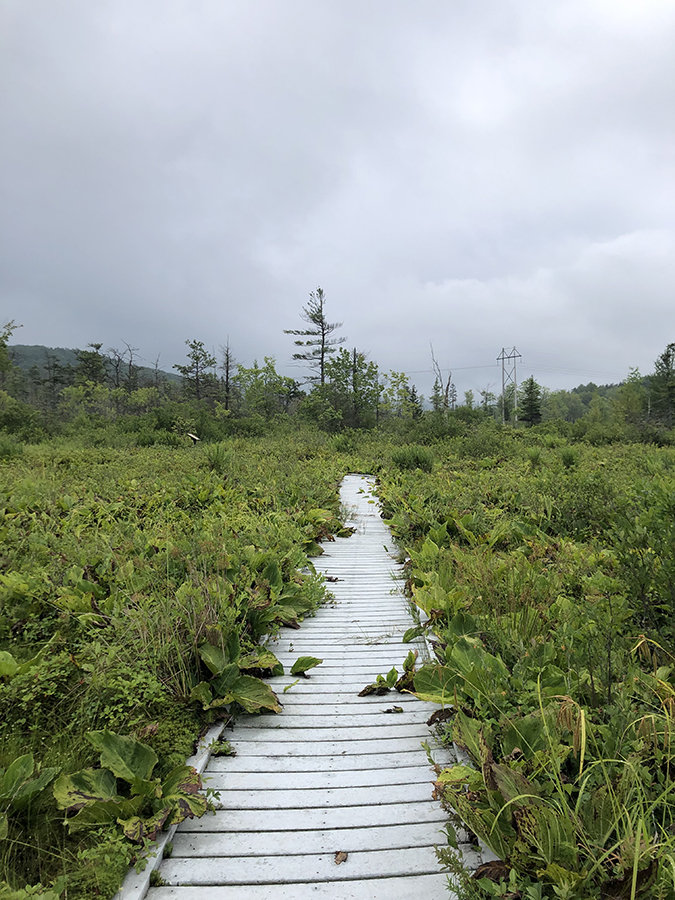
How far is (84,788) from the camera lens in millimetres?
1693

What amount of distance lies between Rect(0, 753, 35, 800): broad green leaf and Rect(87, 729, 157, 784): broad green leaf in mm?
208

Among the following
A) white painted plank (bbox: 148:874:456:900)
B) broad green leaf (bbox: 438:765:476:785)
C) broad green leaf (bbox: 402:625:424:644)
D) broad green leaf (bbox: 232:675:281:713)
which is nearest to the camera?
white painted plank (bbox: 148:874:456:900)

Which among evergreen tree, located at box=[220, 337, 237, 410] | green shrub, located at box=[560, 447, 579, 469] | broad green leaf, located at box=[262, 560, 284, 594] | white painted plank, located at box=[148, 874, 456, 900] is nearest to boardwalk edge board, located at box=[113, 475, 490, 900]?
white painted plank, located at box=[148, 874, 456, 900]

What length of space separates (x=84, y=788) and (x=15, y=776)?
0.24 meters

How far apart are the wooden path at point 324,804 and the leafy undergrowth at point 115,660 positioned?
157mm

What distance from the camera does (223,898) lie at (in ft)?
4.69

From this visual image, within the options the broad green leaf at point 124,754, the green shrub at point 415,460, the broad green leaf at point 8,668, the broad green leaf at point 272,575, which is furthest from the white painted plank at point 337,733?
the green shrub at point 415,460

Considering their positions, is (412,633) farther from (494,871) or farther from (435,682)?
(494,871)

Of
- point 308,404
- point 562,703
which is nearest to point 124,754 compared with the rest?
point 562,703

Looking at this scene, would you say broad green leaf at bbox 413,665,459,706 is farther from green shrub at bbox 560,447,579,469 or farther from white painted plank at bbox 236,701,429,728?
green shrub at bbox 560,447,579,469

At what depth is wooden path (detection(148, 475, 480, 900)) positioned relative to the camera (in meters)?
1.49

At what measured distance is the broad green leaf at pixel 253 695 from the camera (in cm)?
238

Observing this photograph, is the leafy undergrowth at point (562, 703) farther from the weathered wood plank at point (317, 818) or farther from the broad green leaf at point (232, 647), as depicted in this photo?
the broad green leaf at point (232, 647)

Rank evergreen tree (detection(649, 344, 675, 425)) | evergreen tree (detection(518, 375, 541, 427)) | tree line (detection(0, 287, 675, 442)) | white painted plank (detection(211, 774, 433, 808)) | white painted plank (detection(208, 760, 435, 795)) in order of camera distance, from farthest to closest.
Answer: evergreen tree (detection(518, 375, 541, 427))
evergreen tree (detection(649, 344, 675, 425))
tree line (detection(0, 287, 675, 442))
white painted plank (detection(208, 760, 435, 795))
white painted plank (detection(211, 774, 433, 808))
